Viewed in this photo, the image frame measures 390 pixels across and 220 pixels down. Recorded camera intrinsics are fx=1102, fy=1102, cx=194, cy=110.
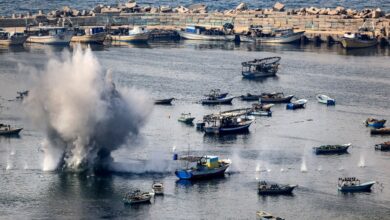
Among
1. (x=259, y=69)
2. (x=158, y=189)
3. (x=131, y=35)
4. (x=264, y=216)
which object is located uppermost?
(x=259, y=69)

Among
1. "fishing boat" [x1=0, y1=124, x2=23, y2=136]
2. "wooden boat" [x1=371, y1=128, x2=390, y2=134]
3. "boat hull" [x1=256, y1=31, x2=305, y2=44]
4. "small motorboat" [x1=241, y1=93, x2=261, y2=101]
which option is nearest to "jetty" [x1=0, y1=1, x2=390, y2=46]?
"boat hull" [x1=256, y1=31, x2=305, y2=44]

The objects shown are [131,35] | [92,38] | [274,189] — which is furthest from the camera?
[131,35]

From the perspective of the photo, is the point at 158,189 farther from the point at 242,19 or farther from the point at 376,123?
the point at 242,19

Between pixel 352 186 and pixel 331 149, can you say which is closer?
pixel 352 186

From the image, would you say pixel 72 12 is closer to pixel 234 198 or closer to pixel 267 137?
pixel 267 137

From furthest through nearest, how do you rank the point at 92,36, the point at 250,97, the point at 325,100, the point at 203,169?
the point at 92,36, the point at 250,97, the point at 325,100, the point at 203,169

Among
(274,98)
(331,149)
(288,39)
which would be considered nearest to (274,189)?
(331,149)
